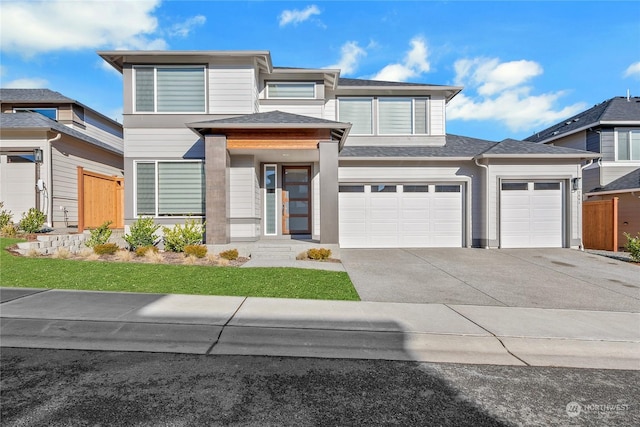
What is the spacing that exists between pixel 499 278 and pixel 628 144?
13.6 meters

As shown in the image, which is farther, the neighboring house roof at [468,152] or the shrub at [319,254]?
the neighboring house roof at [468,152]

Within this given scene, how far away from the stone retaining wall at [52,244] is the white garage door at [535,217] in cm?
1495

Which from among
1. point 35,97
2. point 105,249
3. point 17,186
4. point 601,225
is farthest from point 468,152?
point 35,97

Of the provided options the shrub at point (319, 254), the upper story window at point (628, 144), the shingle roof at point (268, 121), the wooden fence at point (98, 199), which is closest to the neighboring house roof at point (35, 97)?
the wooden fence at point (98, 199)

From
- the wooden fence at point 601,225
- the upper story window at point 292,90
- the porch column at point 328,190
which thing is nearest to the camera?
the porch column at point 328,190

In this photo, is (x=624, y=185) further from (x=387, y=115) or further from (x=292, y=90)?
(x=292, y=90)

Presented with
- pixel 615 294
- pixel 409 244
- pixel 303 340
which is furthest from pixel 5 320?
pixel 409 244

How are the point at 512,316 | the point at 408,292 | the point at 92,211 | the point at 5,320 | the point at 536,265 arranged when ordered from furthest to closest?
the point at 92,211, the point at 536,265, the point at 408,292, the point at 512,316, the point at 5,320

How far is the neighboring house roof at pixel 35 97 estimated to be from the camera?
15.1 m

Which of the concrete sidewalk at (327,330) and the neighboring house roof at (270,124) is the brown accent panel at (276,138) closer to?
the neighboring house roof at (270,124)

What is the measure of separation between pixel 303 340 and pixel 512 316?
322cm

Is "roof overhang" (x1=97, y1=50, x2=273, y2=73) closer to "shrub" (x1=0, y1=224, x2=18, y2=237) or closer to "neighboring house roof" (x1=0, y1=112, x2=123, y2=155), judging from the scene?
"neighboring house roof" (x1=0, y1=112, x2=123, y2=155)

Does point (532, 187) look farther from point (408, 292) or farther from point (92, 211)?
point (92, 211)

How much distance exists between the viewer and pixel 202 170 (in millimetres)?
10742
